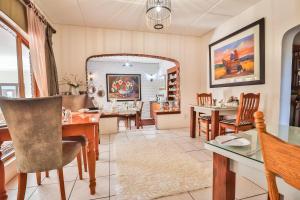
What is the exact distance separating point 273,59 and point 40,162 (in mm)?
3367

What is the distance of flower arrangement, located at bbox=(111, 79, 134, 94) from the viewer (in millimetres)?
6879

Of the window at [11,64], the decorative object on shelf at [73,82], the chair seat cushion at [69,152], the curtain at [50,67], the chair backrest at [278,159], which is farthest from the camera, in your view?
the decorative object on shelf at [73,82]

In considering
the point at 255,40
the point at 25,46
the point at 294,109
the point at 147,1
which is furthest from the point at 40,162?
the point at 294,109

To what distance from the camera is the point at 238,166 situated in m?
0.82

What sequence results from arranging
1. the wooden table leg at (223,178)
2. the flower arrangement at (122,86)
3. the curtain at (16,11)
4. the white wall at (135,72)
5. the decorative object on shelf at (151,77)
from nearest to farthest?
1. the wooden table leg at (223,178)
2. the curtain at (16,11)
3. the white wall at (135,72)
4. the flower arrangement at (122,86)
5. the decorative object on shelf at (151,77)

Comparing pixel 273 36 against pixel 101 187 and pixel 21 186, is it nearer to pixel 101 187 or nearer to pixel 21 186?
pixel 101 187

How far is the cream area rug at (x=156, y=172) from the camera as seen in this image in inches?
63.4

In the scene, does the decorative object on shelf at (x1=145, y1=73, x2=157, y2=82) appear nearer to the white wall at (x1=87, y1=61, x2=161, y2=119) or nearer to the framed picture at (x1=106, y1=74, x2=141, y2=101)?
the white wall at (x1=87, y1=61, x2=161, y2=119)

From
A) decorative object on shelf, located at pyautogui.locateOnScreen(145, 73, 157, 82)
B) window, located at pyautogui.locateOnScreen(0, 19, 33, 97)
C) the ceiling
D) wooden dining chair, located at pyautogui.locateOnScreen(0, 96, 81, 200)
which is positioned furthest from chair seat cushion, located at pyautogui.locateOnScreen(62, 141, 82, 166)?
decorative object on shelf, located at pyautogui.locateOnScreen(145, 73, 157, 82)

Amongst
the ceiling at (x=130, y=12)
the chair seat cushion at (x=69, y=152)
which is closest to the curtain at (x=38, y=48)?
the ceiling at (x=130, y=12)

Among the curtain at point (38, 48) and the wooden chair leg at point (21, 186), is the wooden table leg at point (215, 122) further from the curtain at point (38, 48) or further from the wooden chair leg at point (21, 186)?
the curtain at point (38, 48)

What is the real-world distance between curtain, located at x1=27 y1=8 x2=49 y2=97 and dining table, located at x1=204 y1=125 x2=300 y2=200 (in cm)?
286

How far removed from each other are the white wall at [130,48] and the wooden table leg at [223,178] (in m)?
3.38

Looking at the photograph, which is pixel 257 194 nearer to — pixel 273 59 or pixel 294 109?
pixel 273 59
